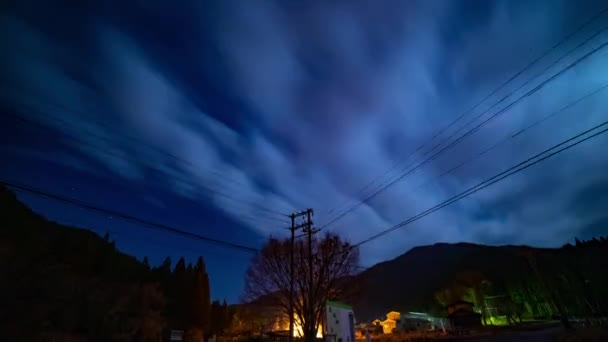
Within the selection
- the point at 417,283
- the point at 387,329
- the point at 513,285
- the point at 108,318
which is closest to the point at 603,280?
the point at 513,285

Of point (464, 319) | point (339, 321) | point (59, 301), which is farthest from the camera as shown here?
point (464, 319)

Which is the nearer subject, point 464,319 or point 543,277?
point 464,319

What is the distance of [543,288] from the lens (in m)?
43.7

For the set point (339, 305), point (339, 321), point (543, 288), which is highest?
point (543, 288)

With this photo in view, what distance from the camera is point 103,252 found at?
4534 centimetres

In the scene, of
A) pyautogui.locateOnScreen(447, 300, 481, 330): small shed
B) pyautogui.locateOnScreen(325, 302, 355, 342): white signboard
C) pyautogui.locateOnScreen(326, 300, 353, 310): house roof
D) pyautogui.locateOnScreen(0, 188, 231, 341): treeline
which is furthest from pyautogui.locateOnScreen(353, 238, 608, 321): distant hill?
pyautogui.locateOnScreen(0, 188, 231, 341): treeline

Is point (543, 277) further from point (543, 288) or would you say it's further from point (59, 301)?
point (59, 301)

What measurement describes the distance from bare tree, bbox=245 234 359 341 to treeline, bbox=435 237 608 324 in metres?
31.0

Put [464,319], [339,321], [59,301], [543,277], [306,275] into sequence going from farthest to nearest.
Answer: [543,277] → [464,319] → [339,321] → [306,275] → [59,301]

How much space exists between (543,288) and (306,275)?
39768mm

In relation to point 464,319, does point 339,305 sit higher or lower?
higher

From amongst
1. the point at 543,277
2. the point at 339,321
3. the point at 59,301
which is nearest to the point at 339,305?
the point at 339,321

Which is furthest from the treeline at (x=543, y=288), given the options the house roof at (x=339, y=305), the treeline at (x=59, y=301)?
the treeline at (x=59, y=301)

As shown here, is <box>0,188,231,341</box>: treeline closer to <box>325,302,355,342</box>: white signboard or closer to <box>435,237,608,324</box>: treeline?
<box>325,302,355,342</box>: white signboard
